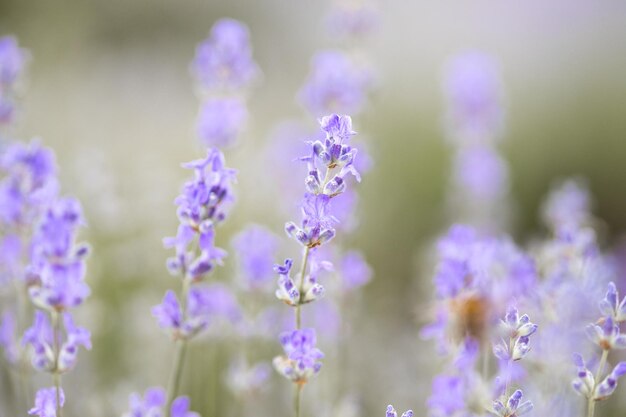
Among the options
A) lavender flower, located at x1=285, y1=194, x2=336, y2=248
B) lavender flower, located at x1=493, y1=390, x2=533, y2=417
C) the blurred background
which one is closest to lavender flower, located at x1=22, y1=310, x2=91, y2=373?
lavender flower, located at x1=285, y1=194, x2=336, y2=248

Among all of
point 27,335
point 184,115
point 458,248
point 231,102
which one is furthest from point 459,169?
point 184,115

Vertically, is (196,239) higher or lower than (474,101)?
lower

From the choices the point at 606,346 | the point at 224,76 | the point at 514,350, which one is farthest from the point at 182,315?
the point at 224,76

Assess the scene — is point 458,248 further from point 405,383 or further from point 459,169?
point 459,169

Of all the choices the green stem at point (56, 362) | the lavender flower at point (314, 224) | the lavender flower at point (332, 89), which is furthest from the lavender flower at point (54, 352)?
the lavender flower at point (332, 89)

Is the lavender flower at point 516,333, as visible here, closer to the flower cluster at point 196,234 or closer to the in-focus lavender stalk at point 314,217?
the in-focus lavender stalk at point 314,217

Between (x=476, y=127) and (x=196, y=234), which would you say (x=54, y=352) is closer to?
(x=196, y=234)
